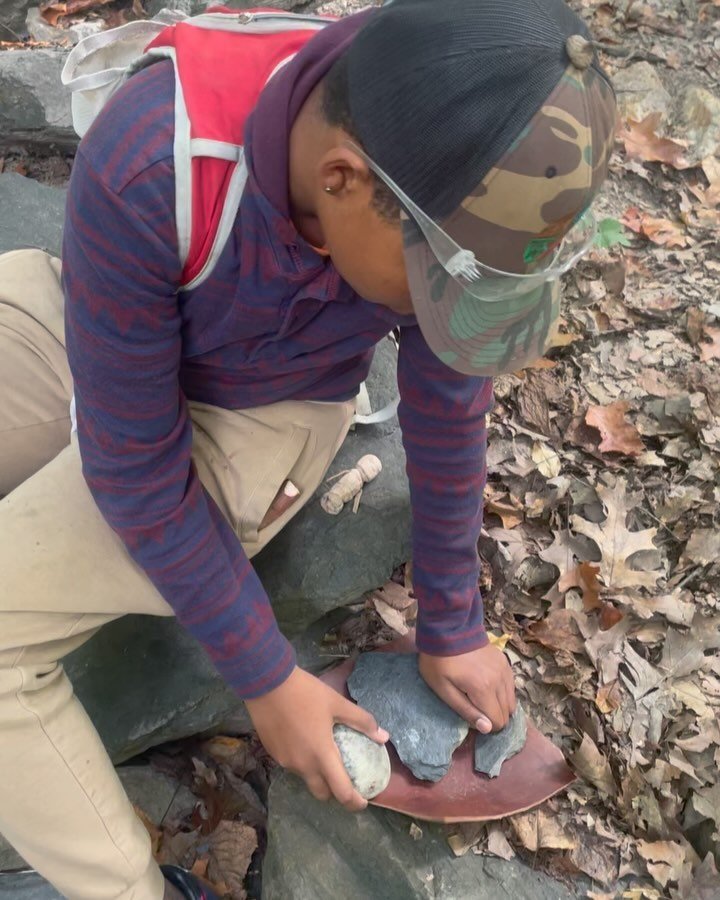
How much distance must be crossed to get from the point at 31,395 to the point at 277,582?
80 cm

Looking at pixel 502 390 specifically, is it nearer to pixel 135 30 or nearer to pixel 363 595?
pixel 363 595

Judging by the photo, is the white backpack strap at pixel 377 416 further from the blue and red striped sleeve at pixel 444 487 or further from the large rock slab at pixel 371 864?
the large rock slab at pixel 371 864

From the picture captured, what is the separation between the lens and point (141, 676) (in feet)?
7.27

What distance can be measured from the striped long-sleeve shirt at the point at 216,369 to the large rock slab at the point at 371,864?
18.1 inches

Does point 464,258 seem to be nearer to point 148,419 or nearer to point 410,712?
point 148,419

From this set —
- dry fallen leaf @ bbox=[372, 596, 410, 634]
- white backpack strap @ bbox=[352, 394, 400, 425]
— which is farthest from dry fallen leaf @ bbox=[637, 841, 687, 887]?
white backpack strap @ bbox=[352, 394, 400, 425]

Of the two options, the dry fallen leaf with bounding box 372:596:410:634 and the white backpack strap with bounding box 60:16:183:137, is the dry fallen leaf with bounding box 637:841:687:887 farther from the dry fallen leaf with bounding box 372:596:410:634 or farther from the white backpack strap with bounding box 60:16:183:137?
the white backpack strap with bounding box 60:16:183:137

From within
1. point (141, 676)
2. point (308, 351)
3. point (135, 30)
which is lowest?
point (141, 676)

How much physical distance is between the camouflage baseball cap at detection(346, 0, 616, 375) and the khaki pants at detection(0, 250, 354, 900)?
27.8 inches

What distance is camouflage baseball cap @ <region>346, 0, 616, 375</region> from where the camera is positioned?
3.22 ft

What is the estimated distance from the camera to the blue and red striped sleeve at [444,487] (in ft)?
5.85

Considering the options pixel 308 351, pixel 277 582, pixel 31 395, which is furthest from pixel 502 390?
pixel 31 395

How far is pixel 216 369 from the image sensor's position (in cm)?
170

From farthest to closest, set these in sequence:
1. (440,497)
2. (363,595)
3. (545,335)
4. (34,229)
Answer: (34,229), (363,595), (440,497), (545,335)
